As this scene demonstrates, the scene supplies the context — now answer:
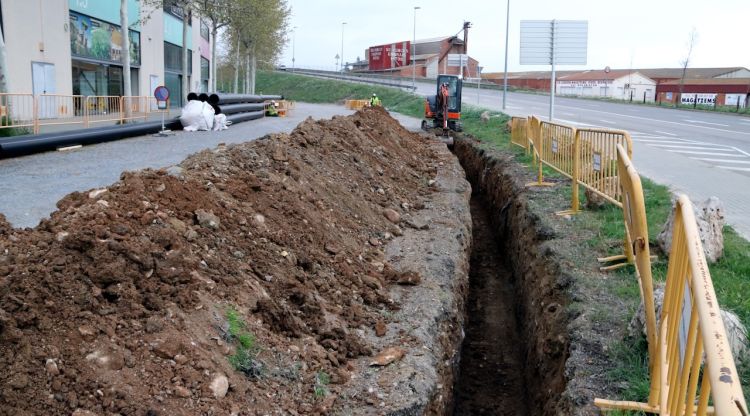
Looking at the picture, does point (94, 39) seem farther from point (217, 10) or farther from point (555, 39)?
point (555, 39)

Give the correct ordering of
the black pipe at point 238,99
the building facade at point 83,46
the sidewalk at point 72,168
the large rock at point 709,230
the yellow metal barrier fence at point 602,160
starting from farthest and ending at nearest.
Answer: the black pipe at point 238,99
the building facade at point 83,46
the yellow metal barrier fence at point 602,160
the sidewalk at point 72,168
the large rock at point 709,230

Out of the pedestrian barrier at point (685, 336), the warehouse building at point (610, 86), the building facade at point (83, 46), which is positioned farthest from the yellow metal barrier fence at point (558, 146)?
the warehouse building at point (610, 86)

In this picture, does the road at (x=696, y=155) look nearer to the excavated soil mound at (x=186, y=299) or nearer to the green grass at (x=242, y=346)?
the excavated soil mound at (x=186, y=299)

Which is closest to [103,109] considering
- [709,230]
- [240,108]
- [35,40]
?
[35,40]

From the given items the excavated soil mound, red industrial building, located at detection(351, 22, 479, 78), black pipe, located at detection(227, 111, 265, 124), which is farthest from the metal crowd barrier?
red industrial building, located at detection(351, 22, 479, 78)

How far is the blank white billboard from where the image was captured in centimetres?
1938

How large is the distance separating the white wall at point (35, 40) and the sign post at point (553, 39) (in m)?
15.0

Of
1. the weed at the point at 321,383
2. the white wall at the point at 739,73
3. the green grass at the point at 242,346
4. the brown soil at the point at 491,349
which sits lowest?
the brown soil at the point at 491,349

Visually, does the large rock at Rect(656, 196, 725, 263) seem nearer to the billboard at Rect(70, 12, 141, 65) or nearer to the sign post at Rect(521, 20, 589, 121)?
the sign post at Rect(521, 20, 589, 121)

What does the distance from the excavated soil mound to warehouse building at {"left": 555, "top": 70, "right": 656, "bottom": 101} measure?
6359cm

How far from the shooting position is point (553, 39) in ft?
63.9

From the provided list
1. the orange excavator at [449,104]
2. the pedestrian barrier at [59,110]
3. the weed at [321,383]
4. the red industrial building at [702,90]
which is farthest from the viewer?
the red industrial building at [702,90]

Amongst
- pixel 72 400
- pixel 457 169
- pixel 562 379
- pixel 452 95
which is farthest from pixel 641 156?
pixel 72 400

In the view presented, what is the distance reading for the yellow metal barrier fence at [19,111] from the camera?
1366 centimetres
